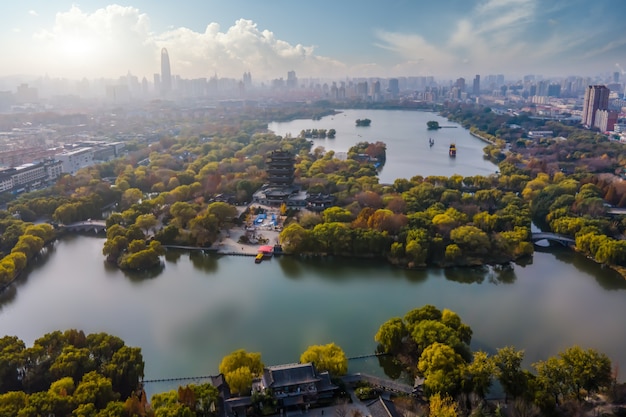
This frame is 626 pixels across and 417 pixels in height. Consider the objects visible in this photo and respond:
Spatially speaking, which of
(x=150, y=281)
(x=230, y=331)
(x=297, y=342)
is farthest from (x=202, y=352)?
(x=150, y=281)

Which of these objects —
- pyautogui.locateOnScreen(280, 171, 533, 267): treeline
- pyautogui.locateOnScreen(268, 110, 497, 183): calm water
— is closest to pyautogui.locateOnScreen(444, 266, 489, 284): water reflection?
pyautogui.locateOnScreen(280, 171, 533, 267): treeline

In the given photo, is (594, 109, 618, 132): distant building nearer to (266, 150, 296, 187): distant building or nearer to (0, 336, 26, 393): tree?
(266, 150, 296, 187): distant building

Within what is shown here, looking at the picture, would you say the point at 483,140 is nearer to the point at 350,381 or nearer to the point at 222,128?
the point at 222,128

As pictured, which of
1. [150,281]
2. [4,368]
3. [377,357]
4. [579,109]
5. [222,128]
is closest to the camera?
[4,368]

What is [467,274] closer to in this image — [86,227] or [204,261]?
[204,261]

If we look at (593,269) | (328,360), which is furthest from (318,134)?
(328,360)
